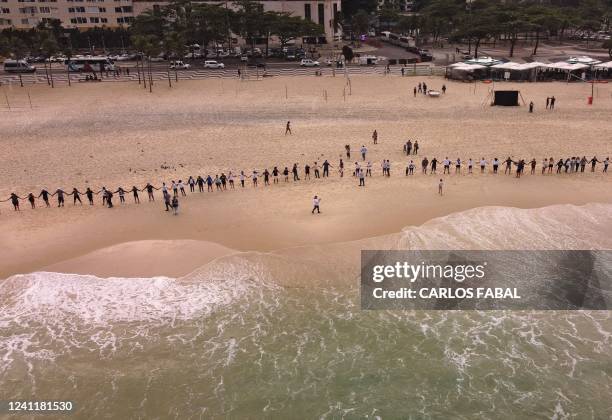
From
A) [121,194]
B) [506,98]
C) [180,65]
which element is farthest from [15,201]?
[180,65]

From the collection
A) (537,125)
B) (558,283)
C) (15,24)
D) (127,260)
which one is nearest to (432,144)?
(537,125)

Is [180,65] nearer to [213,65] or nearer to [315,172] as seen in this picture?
[213,65]

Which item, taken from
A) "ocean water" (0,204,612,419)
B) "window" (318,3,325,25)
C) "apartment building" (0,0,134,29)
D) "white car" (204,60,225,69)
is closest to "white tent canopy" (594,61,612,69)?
"ocean water" (0,204,612,419)

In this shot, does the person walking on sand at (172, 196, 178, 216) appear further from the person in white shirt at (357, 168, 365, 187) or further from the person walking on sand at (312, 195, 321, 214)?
the person in white shirt at (357, 168, 365, 187)

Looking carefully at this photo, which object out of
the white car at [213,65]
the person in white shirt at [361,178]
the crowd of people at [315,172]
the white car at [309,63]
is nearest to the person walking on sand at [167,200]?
the crowd of people at [315,172]

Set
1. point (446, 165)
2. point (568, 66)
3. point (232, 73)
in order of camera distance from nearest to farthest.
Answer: point (446, 165) < point (568, 66) < point (232, 73)

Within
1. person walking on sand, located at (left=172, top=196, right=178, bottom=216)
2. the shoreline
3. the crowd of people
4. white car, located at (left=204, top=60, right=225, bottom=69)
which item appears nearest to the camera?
the shoreline

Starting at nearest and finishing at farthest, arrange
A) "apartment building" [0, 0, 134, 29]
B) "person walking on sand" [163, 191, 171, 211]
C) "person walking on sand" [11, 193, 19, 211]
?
"person walking on sand" [163, 191, 171, 211] → "person walking on sand" [11, 193, 19, 211] → "apartment building" [0, 0, 134, 29]

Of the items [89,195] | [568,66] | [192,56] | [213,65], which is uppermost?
[192,56]
